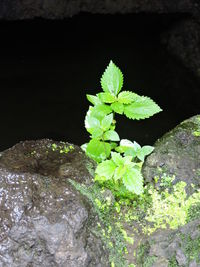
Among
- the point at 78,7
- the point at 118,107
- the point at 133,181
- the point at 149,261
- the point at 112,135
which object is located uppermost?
the point at 78,7

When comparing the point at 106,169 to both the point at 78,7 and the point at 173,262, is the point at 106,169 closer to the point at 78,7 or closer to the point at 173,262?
the point at 173,262

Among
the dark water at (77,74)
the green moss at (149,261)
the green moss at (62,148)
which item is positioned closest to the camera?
the green moss at (149,261)

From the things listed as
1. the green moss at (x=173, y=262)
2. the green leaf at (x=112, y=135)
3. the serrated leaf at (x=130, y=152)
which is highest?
the green leaf at (x=112, y=135)

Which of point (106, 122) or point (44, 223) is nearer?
point (44, 223)

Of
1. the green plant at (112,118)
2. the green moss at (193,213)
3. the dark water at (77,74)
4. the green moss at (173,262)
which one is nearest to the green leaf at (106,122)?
the green plant at (112,118)

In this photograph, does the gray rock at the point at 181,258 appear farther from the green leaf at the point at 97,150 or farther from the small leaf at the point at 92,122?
the small leaf at the point at 92,122

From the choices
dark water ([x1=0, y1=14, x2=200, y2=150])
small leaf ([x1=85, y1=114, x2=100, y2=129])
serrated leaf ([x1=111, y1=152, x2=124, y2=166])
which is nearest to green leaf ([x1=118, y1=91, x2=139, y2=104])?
small leaf ([x1=85, y1=114, x2=100, y2=129])

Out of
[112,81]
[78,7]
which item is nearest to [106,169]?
[112,81]

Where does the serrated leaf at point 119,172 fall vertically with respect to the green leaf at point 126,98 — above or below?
below
